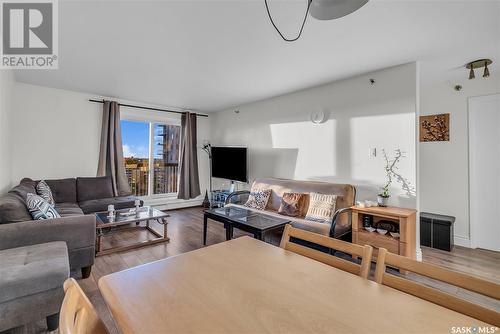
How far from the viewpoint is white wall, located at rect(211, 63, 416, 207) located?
9.73 ft

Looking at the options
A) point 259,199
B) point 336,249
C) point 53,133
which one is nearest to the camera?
point 336,249

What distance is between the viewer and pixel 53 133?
4.19 meters

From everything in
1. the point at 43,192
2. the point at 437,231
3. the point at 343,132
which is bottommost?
the point at 437,231

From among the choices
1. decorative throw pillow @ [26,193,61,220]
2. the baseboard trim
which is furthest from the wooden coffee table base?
the baseboard trim

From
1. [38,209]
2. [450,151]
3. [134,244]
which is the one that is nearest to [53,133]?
[38,209]

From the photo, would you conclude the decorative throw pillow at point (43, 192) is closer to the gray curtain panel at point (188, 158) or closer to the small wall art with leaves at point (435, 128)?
the gray curtain panel at point (188, 158)

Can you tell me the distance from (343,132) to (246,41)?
197cm

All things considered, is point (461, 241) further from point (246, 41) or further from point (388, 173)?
point (246, 41)

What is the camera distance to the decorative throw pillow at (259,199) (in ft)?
12.9

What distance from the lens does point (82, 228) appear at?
2393mm

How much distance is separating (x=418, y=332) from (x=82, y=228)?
2.76 metres

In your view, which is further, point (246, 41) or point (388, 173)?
point (388, 173)

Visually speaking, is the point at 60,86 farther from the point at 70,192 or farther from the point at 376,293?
the point at 376,293

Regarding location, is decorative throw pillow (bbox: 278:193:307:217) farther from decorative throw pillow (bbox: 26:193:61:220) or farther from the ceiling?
decorative throw pillow (bbox: 26:193:61:220)
